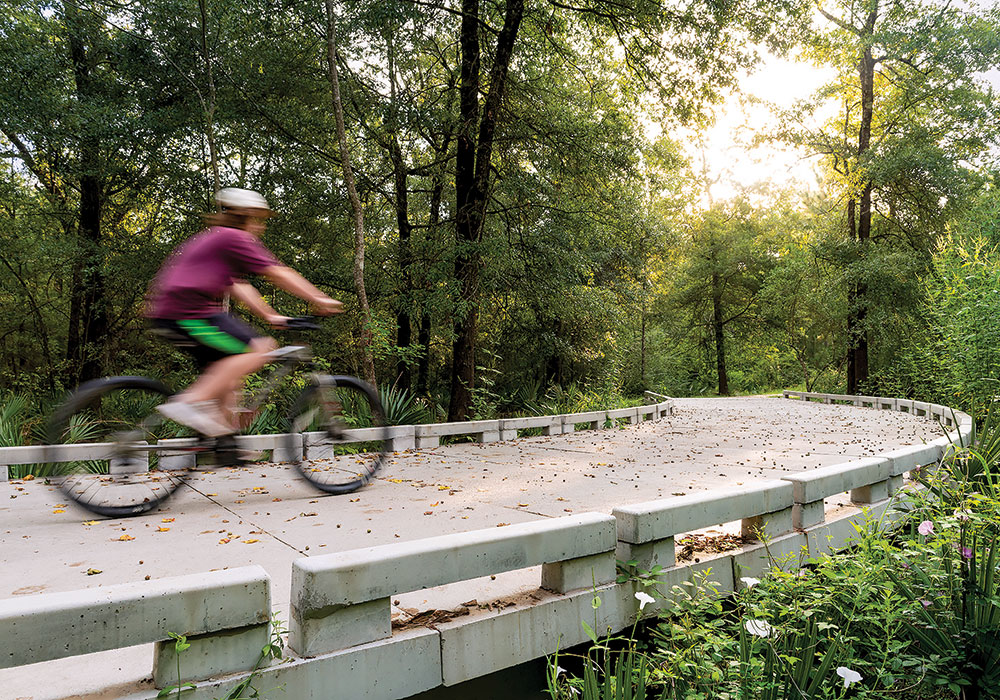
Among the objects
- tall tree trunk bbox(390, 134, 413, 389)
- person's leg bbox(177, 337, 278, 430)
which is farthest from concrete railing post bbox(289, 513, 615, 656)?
tall tree trunk bbox(390, 134, 413, 389)

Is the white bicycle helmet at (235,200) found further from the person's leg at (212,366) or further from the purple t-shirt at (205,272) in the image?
the person's leg at (212,366)

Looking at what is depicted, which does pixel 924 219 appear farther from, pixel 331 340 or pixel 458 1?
pixel 331 340

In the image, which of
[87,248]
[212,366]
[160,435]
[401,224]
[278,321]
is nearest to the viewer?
[212,366]

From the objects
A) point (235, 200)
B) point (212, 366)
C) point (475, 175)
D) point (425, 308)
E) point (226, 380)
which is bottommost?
point (226, 380)

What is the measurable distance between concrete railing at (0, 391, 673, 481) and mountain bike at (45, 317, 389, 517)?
19 millimetres

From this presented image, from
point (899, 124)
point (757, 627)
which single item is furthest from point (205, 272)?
point (899, 124)

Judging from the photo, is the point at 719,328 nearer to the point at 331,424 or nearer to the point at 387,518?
→ the point at 331,424

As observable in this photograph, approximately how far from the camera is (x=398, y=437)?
959 cm

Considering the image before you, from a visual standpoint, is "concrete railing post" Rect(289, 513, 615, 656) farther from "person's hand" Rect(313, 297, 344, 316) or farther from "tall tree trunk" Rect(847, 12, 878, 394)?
"tall tree trunk" Rect(847, 12, 878, 394)

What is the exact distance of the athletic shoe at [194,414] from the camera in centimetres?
490

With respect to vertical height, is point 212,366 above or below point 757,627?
above

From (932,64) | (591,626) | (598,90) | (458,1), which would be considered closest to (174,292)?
(591,626)

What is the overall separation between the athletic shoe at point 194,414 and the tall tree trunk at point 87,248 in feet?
35.7

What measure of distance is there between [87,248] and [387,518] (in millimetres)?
12476
